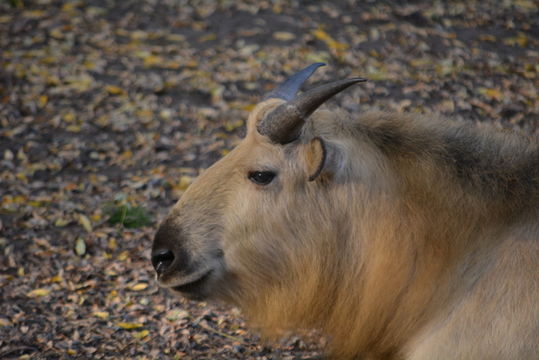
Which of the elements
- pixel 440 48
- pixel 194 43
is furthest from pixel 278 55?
pixel 440 48

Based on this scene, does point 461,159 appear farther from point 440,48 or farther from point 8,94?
point 8,94

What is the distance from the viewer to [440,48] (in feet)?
Result: 28.2

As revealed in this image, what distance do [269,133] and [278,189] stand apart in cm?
29

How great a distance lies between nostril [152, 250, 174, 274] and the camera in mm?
3764

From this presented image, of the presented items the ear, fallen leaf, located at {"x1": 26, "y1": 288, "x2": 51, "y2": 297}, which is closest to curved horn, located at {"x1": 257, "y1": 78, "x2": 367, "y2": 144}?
the ear

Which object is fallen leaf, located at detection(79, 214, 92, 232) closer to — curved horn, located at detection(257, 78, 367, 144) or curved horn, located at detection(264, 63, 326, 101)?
curved horn, located at detection(264, 63, 326, 101)

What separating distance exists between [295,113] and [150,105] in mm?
4741

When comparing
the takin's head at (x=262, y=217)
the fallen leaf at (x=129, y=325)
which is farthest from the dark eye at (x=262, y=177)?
the fallen leaf at (x=129, y=325)

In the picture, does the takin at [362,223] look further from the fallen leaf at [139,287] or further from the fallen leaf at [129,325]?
the fallen leaf at [139,287]

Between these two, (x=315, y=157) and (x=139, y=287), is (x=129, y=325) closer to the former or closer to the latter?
(x=139, y=287)

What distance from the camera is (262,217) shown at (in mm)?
3803

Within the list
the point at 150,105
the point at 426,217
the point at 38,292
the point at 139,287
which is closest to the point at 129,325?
the point at 139,287

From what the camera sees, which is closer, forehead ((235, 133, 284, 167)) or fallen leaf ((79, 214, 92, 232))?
forehead ((235, 133, 284, 167))

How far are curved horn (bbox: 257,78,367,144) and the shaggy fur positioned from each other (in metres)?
0.07
